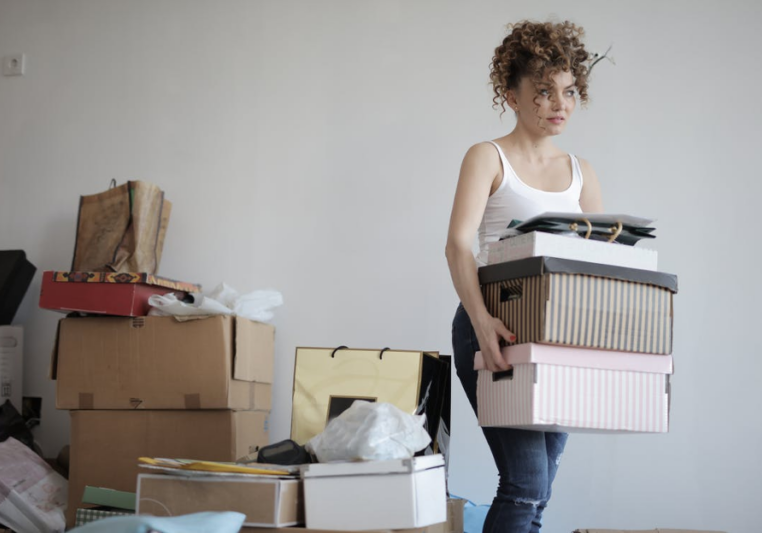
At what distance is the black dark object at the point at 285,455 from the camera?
1.61 meters

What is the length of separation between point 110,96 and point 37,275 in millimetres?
723

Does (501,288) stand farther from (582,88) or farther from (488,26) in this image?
(488,26)

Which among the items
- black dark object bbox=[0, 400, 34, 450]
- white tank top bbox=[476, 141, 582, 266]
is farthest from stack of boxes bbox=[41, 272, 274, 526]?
white tank top bbox=[476, 141, 582, 266]

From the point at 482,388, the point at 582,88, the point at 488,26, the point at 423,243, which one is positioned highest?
the point at 488,26

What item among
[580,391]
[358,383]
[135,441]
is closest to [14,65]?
[135,441]

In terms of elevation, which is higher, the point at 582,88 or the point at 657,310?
the point at 582,88

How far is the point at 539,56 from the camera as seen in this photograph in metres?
1.53

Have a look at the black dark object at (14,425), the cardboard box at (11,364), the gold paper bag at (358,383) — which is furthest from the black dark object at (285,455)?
the cardboard box at (11,364)

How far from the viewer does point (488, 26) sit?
2.65 m

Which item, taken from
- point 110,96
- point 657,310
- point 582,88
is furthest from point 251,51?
point 657,310

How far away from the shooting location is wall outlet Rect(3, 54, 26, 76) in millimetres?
3090

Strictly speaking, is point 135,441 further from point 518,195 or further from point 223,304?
point 518,195

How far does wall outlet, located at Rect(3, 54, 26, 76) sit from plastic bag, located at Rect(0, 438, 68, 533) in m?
1.45

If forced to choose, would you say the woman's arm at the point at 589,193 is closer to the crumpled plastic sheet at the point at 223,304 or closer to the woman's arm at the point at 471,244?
the woman's arm at the point at 471,244
